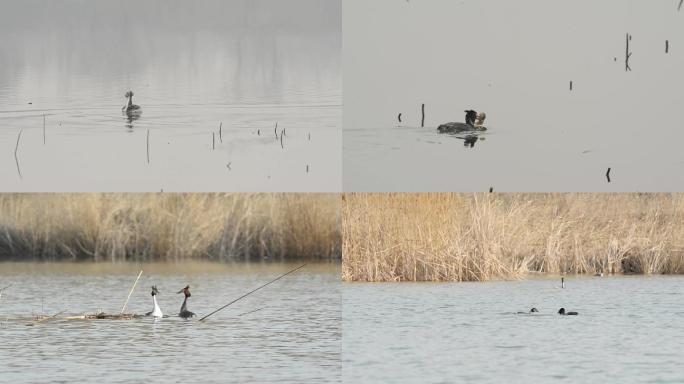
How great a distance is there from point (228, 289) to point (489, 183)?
5.62m

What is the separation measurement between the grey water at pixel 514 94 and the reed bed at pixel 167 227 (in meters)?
7.07

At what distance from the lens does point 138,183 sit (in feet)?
41.9

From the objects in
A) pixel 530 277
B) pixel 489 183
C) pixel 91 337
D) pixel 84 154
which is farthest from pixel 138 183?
pixel 530 277

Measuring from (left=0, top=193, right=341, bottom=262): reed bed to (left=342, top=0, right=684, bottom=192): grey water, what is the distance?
7.07 m

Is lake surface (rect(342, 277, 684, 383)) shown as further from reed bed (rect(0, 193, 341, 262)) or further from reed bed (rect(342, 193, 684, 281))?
reed bed (rect(0, 193, 341, 262))

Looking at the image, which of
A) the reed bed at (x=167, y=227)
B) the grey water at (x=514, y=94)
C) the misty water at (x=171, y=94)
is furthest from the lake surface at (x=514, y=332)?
the reed bed at (x=167, y=227)

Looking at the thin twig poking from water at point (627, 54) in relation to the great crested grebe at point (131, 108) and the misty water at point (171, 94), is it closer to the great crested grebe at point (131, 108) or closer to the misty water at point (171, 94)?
the misty water at point (171, 94)

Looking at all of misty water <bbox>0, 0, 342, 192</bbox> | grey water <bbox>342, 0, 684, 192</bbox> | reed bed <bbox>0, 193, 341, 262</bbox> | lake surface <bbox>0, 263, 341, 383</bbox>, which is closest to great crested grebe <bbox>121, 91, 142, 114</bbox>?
misty water <bbox>0, 0, 342, 192</bbox>

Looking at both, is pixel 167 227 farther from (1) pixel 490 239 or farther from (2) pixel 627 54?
(2) pixel 627 54

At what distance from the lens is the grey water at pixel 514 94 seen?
12820 millimetres

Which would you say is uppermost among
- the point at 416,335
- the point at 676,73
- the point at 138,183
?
the point at 676,73

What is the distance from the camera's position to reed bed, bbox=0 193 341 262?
20453 millimetres

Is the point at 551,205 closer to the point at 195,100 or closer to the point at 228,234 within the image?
the point at 228,234

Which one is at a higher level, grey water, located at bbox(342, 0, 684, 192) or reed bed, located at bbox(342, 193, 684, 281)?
grey water, located at bbox(342, 0, 684, 192)
